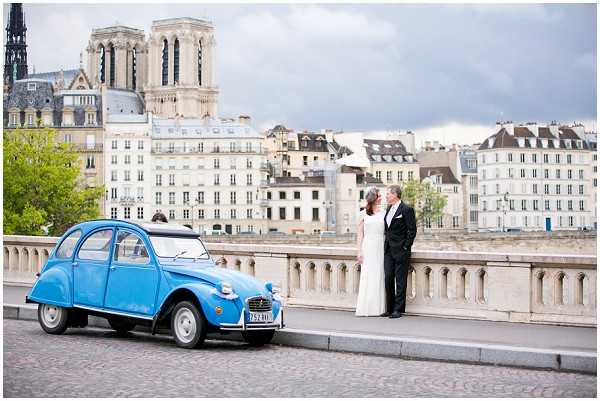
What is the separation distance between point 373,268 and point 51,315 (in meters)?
3.90

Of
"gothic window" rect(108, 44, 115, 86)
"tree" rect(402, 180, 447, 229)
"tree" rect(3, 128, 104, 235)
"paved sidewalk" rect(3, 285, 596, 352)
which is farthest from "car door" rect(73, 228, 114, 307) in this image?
"gothic window" rect(108, 44, 115, 86)

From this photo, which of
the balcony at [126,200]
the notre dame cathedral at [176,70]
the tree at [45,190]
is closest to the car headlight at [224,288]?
the tree at [45,190]

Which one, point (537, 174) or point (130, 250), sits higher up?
point (537, 174)

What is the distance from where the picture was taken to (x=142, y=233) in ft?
41.7

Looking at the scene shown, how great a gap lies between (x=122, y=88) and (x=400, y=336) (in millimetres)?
162003

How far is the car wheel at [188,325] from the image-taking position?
468 inches

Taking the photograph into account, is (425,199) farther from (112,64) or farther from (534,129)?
(112,64)

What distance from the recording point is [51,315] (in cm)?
1338

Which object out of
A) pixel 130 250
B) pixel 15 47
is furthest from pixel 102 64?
pixel 130 250

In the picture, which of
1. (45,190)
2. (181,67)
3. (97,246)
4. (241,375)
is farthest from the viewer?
(181,67)

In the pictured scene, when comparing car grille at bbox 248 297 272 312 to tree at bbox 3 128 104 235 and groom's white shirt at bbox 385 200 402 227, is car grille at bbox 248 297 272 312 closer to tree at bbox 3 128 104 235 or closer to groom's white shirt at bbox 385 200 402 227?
groom's white shirt at bbox 385 200 402 227

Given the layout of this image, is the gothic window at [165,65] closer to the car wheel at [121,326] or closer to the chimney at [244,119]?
the chimney at [244,119]

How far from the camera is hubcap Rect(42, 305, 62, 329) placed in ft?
43.6

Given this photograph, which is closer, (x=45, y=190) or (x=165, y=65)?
(x=45, y=190)
